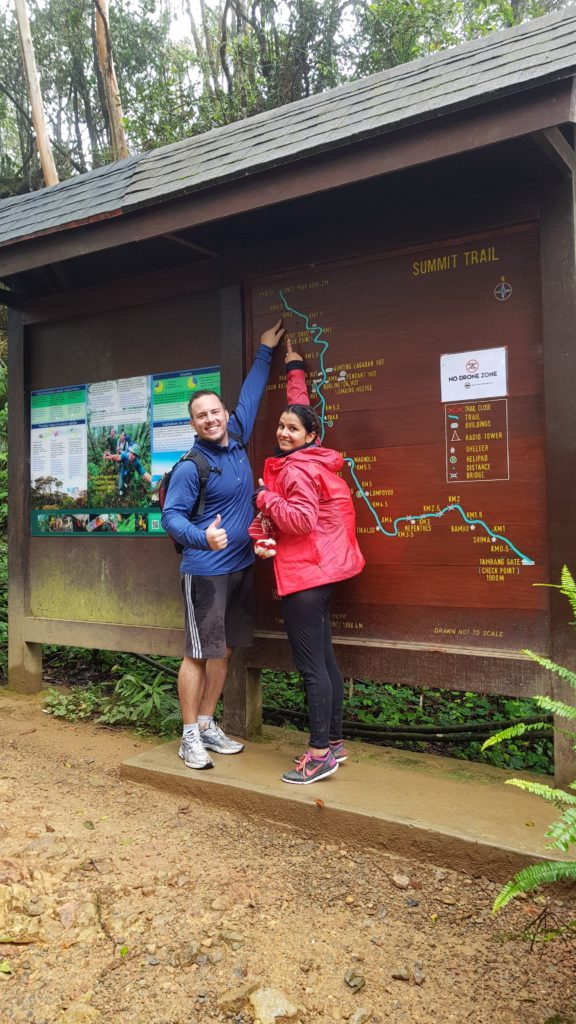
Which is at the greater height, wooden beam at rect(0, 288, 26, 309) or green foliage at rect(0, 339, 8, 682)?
wooden beam at rect(0, 288, 26, 309)

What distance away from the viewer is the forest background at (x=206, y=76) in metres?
6.85

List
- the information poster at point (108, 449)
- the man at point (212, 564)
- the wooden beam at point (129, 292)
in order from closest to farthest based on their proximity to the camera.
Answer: the man at point (212, 564) < the wooden beam at point (129, 292) < the information poster at point (108, 449)

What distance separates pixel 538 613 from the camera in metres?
3.66

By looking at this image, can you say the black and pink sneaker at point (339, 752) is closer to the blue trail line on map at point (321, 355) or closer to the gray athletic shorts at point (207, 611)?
the gray athletic shorts at point (207, 611)

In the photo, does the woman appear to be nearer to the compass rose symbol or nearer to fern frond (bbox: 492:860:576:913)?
the compass rose symbol

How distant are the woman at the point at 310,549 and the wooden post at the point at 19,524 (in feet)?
9.54

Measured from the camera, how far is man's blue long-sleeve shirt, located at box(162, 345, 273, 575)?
3912 millimetres

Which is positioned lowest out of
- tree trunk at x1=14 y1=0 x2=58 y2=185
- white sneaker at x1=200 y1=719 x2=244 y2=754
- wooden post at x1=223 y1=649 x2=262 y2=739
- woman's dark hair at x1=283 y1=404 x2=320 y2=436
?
white sneaker at x1=200 y1=719 x2=244 y2=754

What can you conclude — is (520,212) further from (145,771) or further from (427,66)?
(145,771)

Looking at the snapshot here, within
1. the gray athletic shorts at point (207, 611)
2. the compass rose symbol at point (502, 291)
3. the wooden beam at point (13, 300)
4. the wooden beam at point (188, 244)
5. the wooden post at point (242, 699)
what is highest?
the wooden beam at point (13, 300)

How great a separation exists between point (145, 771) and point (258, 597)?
4.01ft

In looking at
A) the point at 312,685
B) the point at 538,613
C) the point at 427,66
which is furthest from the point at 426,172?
the point at 312,685

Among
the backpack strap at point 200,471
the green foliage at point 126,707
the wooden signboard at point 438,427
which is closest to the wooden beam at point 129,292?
the wooden signboard at point 438,427

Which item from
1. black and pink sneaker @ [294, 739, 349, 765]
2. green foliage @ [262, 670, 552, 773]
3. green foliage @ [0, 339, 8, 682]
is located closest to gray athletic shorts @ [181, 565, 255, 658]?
black and pink sneaker @ [294, 739, 349, 765]
